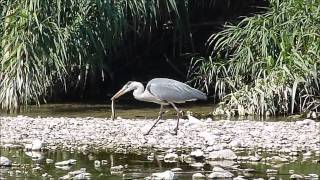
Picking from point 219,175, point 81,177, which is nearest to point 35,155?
point 81,177

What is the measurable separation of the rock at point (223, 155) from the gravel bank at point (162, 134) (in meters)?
0.32

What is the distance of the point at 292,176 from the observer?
670 cm

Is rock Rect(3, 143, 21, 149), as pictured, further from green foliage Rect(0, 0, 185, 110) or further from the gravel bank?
green foliage Rect(0, 0, 185, 110)

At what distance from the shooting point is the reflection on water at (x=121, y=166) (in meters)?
6.80

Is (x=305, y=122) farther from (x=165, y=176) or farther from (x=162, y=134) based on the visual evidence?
(x=165, y=176)

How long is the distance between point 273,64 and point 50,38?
10.6ft

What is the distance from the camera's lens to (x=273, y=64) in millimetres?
11797

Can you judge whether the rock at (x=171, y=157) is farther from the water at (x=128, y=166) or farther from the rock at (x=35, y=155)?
the rock at (x=35, y=155)

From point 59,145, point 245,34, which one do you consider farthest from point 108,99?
point 59,145

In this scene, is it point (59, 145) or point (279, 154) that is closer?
point (279, 154)

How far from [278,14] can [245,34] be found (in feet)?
1.92

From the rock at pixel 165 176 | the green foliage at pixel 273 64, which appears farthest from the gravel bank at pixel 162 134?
the rock at pixel 165 176

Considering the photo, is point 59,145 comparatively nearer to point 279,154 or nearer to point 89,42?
point 279,154

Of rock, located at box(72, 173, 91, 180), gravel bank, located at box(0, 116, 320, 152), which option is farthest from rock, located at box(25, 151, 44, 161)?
rock, located at box(72, 173, 91, 180)
